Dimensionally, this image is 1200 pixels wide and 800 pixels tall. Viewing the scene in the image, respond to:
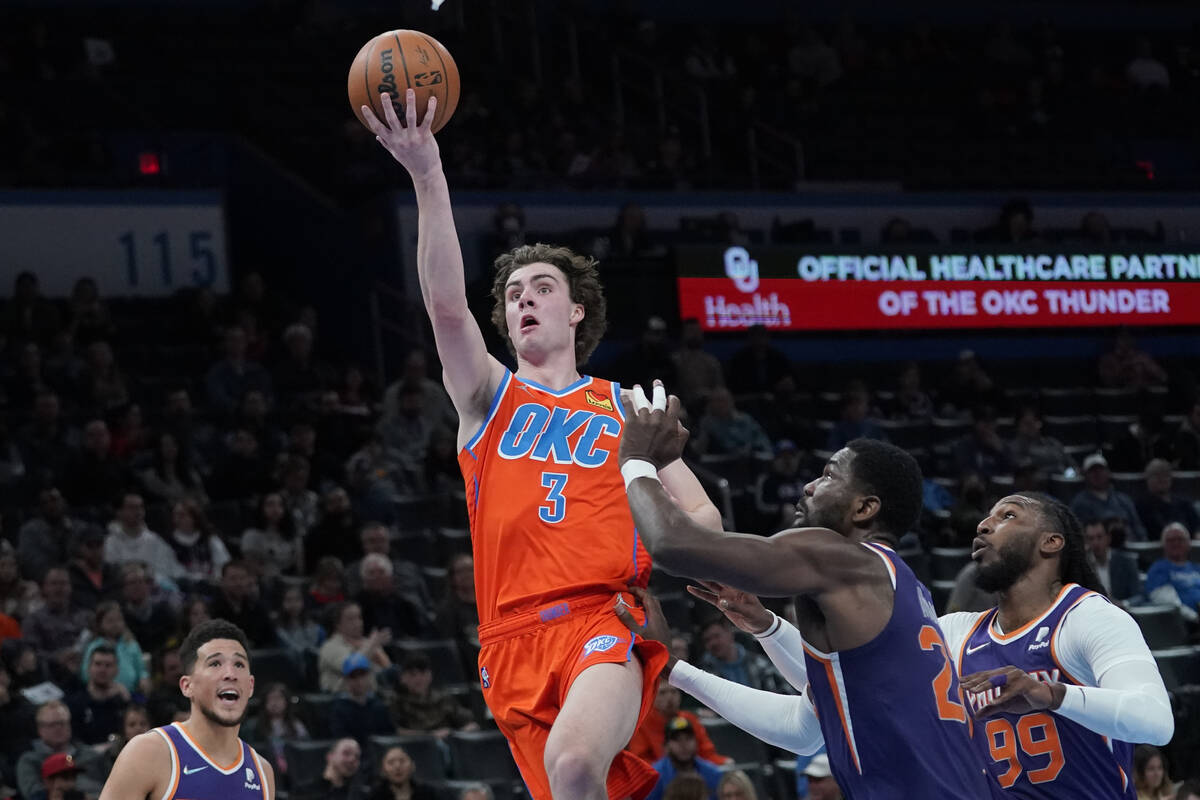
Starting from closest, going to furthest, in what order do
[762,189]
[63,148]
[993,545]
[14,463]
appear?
[993,545], [14,463], [63,148], [762,189]

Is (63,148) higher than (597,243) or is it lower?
higher

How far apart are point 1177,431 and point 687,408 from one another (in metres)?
5.30

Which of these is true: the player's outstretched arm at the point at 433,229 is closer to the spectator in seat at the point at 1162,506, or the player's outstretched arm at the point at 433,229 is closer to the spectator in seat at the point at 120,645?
the spectator in seat at the point at 120,645

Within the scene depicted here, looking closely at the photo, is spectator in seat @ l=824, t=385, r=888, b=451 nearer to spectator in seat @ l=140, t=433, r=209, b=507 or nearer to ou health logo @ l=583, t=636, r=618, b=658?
spectator in seat @ l=140, t=433, r=209, b=507

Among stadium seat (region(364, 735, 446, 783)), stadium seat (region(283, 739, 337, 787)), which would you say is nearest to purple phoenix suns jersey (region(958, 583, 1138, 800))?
stadium seat (region(364, 735, 446, 783))

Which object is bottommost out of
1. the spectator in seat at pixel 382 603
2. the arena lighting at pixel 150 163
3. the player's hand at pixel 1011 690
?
the player's hand at pixel 1011 690

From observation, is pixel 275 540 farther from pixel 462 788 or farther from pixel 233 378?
pixel 462 788

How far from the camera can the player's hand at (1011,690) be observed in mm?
4906

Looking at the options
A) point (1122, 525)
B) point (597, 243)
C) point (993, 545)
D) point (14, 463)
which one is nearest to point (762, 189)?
point (597, 243)

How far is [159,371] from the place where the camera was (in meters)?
15.6

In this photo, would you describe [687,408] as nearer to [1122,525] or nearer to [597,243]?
[597,243]

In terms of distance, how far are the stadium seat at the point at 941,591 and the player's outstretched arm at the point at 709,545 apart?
8542 mm

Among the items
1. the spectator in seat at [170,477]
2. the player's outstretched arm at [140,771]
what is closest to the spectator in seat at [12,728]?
the spectator in seat at [170,477]

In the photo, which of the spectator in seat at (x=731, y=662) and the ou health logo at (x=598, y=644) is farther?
the spectator in seat at (x=731, y=662)
